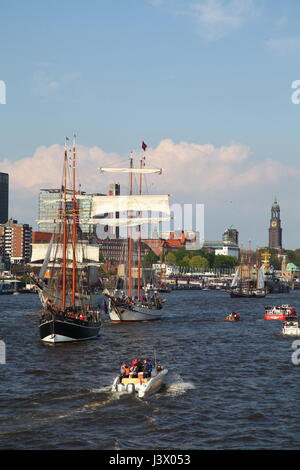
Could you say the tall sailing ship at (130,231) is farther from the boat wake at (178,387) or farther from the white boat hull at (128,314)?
the boat wake at (178,387)

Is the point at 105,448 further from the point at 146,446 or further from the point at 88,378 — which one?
the point at 88,378

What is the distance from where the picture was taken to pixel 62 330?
76.9 meters

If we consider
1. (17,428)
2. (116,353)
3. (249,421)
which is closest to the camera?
(17,428)

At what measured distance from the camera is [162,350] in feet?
246

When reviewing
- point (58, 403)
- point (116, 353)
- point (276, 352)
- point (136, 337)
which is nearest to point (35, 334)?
point (136, 337)

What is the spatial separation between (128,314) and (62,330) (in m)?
35.6

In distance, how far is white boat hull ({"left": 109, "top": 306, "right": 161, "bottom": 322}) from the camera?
111 m

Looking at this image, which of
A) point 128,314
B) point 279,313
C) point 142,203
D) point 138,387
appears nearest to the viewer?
point 138,387

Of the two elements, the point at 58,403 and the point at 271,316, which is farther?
the point at 271,316

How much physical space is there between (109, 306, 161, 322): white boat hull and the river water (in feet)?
85.9

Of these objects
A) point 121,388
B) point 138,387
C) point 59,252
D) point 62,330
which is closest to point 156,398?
point 138,387

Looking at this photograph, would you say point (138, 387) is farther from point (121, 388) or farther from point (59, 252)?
point (59, 252)

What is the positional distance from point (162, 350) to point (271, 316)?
163ft

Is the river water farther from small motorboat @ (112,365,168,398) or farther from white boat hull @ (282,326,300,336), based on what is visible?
white boat hull @ (282,326,300,336)
